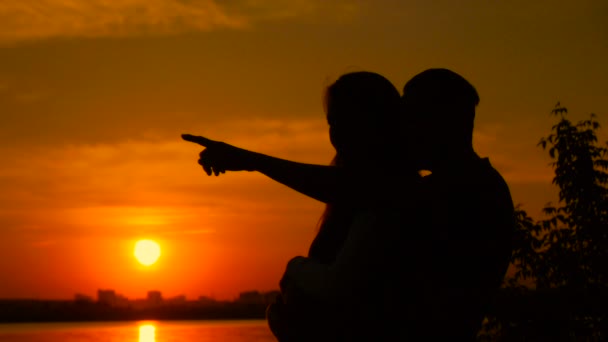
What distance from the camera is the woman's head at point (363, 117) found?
65.7 inches

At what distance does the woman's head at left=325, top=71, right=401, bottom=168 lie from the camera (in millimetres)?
1669

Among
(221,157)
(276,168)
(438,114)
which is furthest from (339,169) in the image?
(438,114)

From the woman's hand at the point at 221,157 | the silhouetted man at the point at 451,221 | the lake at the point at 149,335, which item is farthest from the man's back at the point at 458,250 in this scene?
the lake at the point at 149,335

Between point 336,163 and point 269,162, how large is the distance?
22 cm

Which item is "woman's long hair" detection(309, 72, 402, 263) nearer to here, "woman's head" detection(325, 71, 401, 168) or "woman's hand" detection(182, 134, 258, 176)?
"woman's head" detection(325, 71, 401, 168)

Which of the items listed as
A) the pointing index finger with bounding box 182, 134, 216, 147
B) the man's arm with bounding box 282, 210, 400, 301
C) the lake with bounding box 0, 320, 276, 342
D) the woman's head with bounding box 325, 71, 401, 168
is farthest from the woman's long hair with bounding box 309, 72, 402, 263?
the lake with bounding box 0, 320, 276, 342

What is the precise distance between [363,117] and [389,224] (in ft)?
0.99

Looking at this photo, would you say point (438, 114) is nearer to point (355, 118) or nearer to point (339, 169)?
point (355, 118)

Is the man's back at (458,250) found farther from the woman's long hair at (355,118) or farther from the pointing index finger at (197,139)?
the pointing index finger at (197,139)

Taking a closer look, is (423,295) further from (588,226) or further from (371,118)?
(588,226)

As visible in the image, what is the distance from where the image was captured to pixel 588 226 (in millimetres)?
8938

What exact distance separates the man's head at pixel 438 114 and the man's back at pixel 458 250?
0.08 meters

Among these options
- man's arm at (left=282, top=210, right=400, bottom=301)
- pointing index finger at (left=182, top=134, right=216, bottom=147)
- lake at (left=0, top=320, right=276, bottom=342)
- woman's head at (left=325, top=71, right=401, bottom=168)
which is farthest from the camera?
lake at (left=0, top=320, right=276, bottom=342)

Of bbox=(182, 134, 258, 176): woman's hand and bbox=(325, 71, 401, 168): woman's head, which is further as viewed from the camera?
bbox=(325, 71, 401, 168): woman's head
